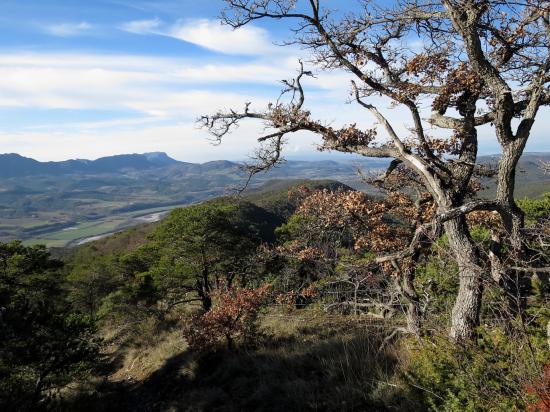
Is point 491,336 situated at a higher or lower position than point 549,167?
lower

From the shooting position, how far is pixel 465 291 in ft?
18.4

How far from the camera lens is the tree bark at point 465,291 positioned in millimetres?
5504

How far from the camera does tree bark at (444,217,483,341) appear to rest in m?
5.50

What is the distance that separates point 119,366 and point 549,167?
14085 millimetres

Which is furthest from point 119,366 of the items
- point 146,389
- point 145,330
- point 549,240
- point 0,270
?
point 549,240

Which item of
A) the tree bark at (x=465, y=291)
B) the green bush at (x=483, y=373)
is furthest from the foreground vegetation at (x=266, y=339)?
the tree bark at (x=465, y=291)

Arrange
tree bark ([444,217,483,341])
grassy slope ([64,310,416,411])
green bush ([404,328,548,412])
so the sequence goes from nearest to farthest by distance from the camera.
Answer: green bush ([404,328,548,412]), tree bark ([444,217,483,341]), grassy slope ([64,310,416,411])

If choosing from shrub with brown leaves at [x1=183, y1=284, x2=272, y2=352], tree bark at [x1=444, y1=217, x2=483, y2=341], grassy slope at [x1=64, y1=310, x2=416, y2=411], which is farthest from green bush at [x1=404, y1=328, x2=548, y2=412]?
shrub with brown leaves at [x1=183, y1=284, x2=272, y2=352]

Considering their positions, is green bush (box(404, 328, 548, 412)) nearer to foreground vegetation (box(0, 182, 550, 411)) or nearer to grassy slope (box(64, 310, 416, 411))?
foreground vegetation (box(0, 182, 550, 411))

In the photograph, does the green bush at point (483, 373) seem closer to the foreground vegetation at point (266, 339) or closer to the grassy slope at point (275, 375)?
the foreground vegetation at point (266, 339)

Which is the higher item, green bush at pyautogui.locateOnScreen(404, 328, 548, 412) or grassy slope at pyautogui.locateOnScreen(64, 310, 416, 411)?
green bush at pyautogui.locateOnScreen(404, 328, 548, 412)

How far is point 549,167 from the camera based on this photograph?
5938 millimetres

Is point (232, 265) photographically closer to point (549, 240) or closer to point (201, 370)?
point (201, 370)

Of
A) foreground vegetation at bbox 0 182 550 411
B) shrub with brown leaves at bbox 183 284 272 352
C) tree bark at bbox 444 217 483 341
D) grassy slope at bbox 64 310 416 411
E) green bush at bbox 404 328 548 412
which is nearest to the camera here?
green bush at bbox 404 328 548 412
